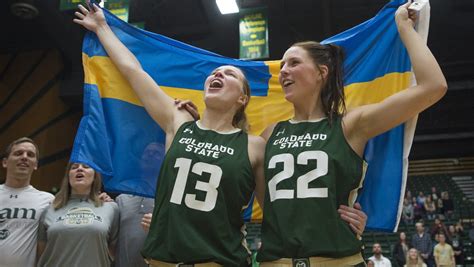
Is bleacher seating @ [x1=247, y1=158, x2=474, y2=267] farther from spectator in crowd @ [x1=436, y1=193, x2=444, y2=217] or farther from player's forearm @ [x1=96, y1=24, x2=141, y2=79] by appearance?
player's forearm @ [x1=96, y1=24, x2=141, y2=79]

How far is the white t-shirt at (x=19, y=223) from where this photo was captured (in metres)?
3.08

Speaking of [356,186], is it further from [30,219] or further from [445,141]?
[445,141]

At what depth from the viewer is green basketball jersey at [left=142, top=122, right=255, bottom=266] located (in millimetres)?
1989

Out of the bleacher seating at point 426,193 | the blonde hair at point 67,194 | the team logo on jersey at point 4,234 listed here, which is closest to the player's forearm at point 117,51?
the blonde hair at point 67,194

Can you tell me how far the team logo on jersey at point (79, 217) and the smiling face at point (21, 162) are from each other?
0.47 meters

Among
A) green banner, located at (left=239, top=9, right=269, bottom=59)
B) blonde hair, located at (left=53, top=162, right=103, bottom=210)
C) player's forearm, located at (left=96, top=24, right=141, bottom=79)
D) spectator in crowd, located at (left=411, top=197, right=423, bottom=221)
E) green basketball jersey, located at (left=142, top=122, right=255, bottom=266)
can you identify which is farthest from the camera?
spectator in crowd, located at (left=411, top=197, right=423, bottom=221)

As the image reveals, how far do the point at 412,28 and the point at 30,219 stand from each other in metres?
2.52

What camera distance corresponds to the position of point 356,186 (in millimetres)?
2137

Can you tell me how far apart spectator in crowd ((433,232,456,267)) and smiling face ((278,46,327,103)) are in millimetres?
8479

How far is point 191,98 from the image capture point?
305cm

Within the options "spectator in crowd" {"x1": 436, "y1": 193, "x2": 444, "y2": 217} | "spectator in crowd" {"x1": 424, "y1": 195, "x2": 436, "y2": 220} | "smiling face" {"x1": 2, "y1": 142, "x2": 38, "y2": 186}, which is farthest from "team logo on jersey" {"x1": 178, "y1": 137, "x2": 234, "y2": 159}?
"spectator in crowd" {"x1": 436, "y1": 193, "x2": 444, "y2": 217}

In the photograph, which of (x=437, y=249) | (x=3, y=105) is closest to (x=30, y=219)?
(x=437, y=249)

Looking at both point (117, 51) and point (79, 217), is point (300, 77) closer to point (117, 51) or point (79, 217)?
point (117, 51)

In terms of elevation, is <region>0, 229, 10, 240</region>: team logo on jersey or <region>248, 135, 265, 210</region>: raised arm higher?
<region>248, 135, 265, 210</region>: raised arm
